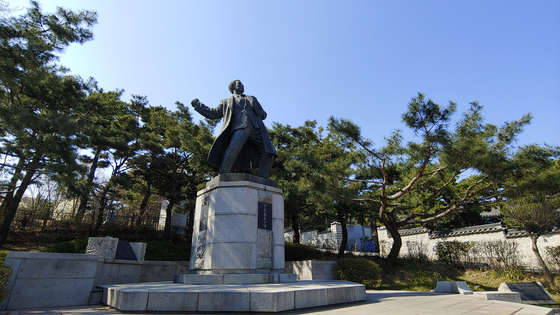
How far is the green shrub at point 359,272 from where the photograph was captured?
32.4 ft

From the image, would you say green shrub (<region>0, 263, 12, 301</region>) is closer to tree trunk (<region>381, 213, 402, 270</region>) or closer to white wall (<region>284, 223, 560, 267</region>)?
tree trunk (<region>381, 213, 402, 270</region>)

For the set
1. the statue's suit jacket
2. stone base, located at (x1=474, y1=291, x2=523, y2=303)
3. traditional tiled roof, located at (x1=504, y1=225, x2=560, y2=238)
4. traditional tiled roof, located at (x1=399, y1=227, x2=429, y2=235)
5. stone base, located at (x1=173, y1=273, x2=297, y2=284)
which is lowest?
stone base, located at (x1=474, y1=291, x2=523, y2=303)

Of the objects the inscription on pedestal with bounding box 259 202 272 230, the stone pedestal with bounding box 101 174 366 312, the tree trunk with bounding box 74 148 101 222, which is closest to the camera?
the stone pedestal with bounding box 101 174 366 312

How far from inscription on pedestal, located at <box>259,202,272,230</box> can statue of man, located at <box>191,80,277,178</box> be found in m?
0.92

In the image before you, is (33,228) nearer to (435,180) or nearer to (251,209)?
(251,209)

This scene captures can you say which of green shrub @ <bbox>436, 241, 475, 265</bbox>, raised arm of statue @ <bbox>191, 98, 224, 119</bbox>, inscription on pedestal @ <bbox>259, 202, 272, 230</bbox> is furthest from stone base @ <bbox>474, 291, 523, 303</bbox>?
green shrub @ <bbox>436, 241, 475, 265</bbox>

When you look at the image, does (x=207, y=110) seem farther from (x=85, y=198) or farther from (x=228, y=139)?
(x=85, y=198)

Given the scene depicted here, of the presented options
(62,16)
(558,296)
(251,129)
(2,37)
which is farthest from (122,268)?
(558,296)

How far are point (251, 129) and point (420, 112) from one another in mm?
5377

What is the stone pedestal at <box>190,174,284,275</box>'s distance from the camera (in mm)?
5293

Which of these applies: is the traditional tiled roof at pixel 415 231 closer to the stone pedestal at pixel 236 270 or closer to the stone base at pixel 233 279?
the stone pedestal at pixel 236 270

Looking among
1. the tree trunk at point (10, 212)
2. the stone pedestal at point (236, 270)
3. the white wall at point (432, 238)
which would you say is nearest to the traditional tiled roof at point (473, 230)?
the white wall at point (432, 238)

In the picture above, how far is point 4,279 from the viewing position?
4164mm

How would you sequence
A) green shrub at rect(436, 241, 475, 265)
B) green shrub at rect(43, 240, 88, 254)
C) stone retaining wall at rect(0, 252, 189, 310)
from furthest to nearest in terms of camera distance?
green shrub at rect(436, 241, 475, 265), green shrub at rect(43, 240, 88, 254), stone retaining wall at rect(0, 252, 189, 310)
